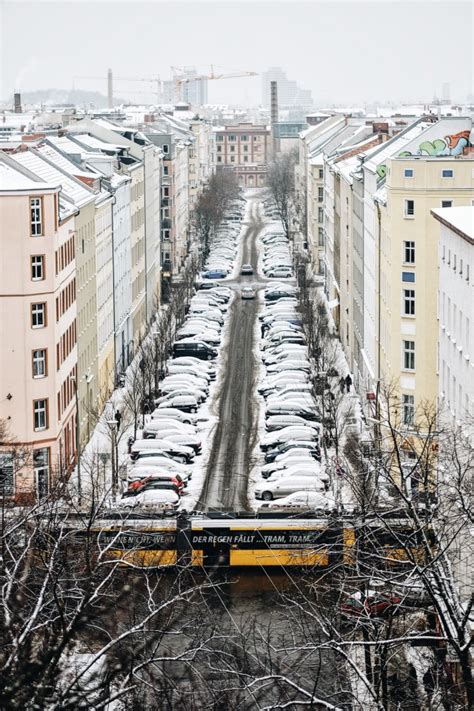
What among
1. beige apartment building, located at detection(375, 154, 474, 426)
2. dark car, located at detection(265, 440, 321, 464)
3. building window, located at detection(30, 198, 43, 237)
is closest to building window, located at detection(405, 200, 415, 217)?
beige apartment building, located at detection(375, 154, 474, 426)

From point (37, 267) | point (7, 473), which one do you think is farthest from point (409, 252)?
point (7, 473)

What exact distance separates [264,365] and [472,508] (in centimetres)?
5147

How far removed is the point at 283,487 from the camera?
167 feet

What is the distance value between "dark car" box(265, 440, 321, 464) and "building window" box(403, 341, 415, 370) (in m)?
5.54

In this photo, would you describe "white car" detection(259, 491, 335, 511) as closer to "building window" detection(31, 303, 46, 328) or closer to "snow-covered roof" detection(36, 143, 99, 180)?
"building window" detection(31, 303, 46, 328)

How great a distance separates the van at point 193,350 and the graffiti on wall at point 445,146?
27.7 meters

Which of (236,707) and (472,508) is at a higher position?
(472,508)

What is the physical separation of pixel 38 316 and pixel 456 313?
1574 centimetres

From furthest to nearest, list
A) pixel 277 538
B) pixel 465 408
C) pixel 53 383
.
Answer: pixel 53 383
pixel 277 538
pixel 465 408

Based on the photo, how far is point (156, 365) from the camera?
69.4 m

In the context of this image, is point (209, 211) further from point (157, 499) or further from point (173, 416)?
point (157, 499)

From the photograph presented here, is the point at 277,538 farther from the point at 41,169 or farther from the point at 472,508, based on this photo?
the point at 41,169

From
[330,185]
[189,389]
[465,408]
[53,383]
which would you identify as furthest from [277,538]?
[330,185]

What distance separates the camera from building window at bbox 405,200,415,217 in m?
51.8
